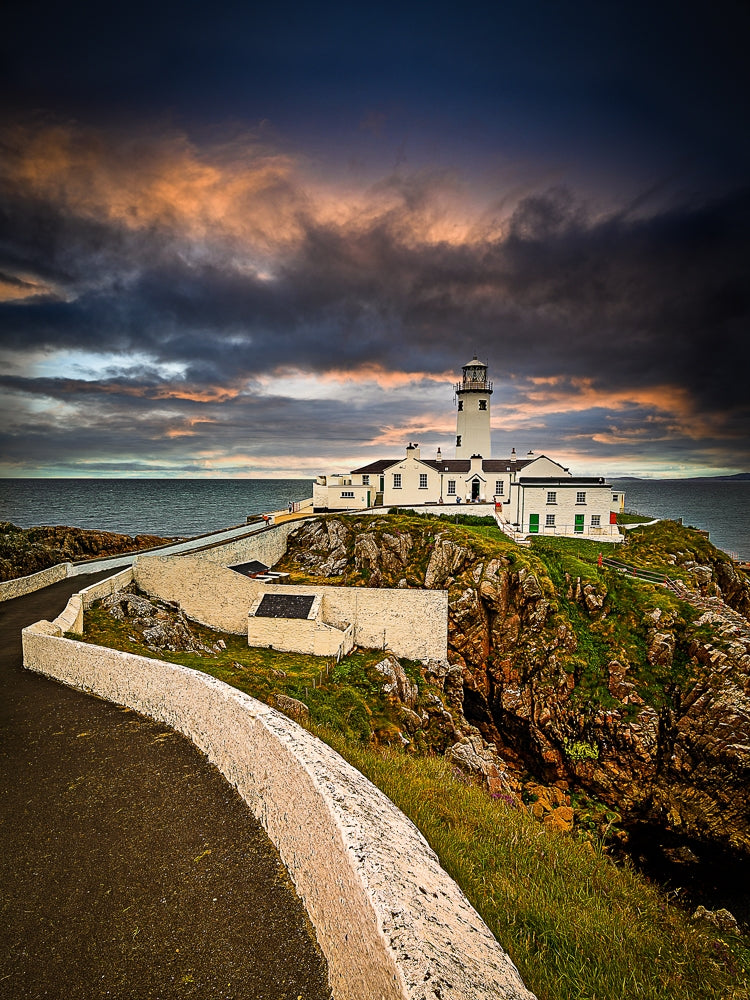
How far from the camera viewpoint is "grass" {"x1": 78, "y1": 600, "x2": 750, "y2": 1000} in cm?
381

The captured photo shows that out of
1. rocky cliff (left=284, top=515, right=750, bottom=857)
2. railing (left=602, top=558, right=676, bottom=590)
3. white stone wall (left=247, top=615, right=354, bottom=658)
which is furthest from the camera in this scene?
railing (left=602, top=558, right=676, bottom=590)

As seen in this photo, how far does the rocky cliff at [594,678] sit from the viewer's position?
17.1 metres

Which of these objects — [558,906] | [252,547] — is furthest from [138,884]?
[252,547]

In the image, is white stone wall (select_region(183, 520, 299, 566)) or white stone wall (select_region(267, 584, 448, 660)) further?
white stone wall (select_region(183, 520, 299, 566))

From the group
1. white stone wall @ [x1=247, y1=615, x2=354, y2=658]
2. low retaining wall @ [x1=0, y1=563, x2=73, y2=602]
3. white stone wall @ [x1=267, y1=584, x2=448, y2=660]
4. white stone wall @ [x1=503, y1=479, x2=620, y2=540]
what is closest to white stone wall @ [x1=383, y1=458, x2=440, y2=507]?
white stone wall @ [x1=503, y1=479, x2=620, y2=540]

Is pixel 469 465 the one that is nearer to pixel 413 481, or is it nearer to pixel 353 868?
pixel 413 481

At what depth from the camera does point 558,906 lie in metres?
4.68

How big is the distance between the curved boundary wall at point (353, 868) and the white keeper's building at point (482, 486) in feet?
89.2

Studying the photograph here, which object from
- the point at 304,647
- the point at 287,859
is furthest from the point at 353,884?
the point at 304,647

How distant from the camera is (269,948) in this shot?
3.69m

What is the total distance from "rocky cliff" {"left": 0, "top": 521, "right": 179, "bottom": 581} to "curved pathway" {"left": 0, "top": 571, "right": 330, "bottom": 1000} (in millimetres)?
18835

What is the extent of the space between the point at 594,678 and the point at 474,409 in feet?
84.1

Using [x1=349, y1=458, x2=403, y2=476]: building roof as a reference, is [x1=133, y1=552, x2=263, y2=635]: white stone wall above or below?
below

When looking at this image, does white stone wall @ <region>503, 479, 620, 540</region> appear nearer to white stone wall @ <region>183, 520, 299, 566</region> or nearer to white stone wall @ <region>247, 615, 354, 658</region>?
white stone wall @ <region>183, 520, 299, 566</region>
